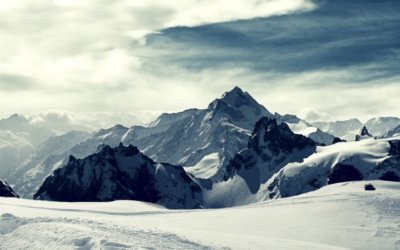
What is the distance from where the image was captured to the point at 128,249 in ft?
147

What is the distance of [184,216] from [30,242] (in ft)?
128

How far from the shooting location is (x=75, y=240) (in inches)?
1788

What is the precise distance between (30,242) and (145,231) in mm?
11269

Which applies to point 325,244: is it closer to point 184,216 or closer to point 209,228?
point 209,228

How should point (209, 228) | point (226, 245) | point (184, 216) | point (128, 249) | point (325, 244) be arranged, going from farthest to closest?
point (184, 216) → point (209, 228) → point (325, 244) → point (226, 245) → point (128, 249)

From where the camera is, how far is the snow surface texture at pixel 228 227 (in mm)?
→ 48281

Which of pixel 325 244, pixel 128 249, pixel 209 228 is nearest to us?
pixel 128 249

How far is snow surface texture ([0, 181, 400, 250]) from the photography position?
48.3 metres

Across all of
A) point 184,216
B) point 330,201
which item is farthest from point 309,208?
point 184,216

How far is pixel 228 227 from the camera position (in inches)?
2867

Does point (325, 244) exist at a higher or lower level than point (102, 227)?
lower

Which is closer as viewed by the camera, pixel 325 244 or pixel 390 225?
pixel 325 244


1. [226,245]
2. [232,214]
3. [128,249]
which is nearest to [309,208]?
[232,214]

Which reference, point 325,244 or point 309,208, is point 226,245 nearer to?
point 325,244
